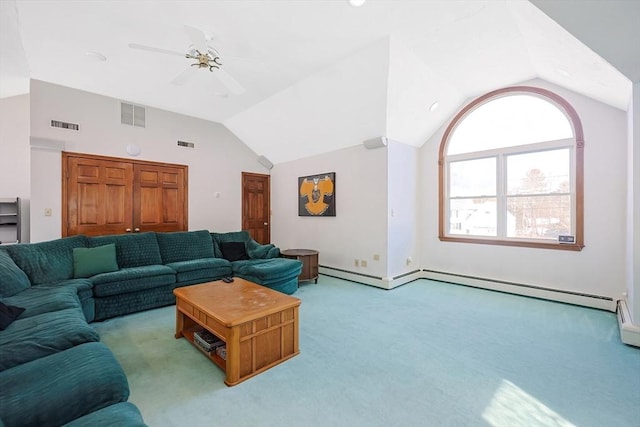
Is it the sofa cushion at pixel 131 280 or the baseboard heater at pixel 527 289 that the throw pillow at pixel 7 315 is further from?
the baseboard heater at pixel 527 289

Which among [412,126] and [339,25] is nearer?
[339,25]

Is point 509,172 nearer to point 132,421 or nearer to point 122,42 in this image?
point 132,421

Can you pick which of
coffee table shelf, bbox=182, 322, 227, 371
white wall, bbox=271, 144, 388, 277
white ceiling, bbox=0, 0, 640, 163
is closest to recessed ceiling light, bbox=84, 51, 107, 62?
white ceiling, bbox=0, 0, 640, 163

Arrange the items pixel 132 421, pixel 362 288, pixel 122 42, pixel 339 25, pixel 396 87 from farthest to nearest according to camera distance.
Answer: pixel 362 288, pixel 396 87, pixel 122 42, pixel 339 25, pixel 132 421

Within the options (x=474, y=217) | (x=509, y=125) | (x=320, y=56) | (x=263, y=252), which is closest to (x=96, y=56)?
(x=320, y=56)

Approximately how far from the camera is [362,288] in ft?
14.8

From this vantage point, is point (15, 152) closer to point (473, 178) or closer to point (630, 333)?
point (473, 178)

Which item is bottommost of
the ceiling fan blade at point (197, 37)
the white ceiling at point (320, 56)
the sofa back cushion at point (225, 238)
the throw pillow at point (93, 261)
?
the throw pillow at point (93, 261)

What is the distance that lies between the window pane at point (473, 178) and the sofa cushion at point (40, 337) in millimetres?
5168

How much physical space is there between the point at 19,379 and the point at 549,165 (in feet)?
18.6

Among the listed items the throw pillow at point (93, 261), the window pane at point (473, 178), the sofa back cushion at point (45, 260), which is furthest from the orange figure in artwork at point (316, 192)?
the sofa back cushion at point (45, 260)

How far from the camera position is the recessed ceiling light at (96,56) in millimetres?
3215

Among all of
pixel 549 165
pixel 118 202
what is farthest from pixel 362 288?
pixel 118 202

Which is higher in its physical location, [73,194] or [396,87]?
[396,87]
